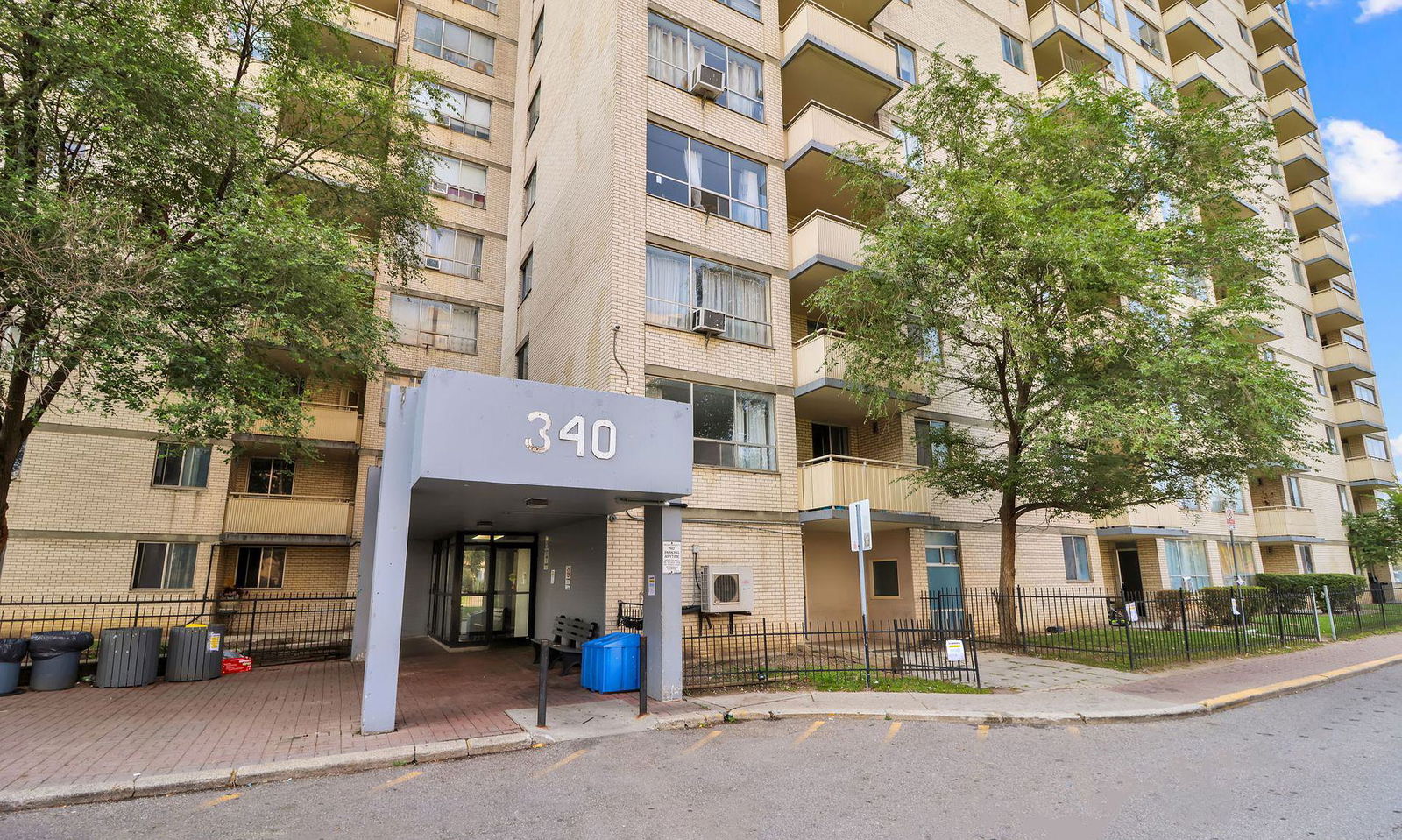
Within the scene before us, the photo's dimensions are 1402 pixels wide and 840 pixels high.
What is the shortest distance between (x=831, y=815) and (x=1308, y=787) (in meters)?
4.35

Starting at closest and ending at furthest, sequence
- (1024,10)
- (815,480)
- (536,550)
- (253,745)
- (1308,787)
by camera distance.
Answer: (1308,787)
(253,745)
(815,480)
(536,550)
(1024,10)

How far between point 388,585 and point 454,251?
19.0 meters

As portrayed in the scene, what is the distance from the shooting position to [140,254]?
10500 millimetres

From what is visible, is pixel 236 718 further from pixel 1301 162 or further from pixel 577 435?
pixel 1301 162

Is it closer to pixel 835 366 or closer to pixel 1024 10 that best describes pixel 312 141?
pixel 835 366

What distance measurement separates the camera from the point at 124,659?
36.9 ft

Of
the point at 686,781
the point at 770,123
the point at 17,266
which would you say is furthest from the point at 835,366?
the point at 17,266

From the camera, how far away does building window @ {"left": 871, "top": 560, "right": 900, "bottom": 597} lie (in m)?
18.5

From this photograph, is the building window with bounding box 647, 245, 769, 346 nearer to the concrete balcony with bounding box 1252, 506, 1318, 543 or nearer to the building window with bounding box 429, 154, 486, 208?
the building window with bounding box 429, 154, 486, 208

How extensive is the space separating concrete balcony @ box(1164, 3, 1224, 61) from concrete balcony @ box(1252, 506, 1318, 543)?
22.4 meters

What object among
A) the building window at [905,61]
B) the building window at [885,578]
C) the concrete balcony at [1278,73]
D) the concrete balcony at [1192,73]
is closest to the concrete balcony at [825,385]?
the building window at [885,578]

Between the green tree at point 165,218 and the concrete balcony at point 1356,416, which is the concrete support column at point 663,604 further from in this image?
the concrete balcony at point 1356,416

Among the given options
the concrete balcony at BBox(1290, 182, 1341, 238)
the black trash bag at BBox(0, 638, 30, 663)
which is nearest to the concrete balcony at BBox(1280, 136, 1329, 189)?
the concrete balcony at BBox(1290, 182, 1341, 238)

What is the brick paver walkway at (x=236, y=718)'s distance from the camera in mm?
6945
